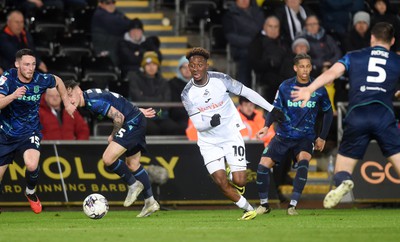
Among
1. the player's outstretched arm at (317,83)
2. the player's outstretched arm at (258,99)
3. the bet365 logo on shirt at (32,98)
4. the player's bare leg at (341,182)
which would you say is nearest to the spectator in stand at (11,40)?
the bet365 logo on shirt at (32,98)

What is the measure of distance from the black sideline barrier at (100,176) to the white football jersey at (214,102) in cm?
349

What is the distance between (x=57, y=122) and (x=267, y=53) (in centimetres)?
449

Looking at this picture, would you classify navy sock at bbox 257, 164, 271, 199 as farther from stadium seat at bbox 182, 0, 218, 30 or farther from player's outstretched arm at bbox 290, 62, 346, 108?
stadium seat at bbox 182, 0, 218, 30

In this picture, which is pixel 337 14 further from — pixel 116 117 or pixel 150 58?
pixel 116 117

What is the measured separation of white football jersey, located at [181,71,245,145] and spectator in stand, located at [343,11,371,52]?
7.13 meters

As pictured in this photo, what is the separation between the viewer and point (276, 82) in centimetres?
2084

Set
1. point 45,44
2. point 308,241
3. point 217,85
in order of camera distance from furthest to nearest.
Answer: point 45,44 < point 217,85 < point 308,241

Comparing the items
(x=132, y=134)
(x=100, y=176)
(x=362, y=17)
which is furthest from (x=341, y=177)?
(x=362, y=17)

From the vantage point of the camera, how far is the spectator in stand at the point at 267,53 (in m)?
21.2

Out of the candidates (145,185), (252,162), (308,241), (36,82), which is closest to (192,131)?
(252,162)

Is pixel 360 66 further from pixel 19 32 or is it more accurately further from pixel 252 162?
pixel 19 32

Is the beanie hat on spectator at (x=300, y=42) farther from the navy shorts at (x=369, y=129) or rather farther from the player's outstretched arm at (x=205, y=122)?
the navy shorts at (x=369, y=129)

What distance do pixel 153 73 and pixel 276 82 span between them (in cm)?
242

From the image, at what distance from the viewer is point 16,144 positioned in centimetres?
1622
